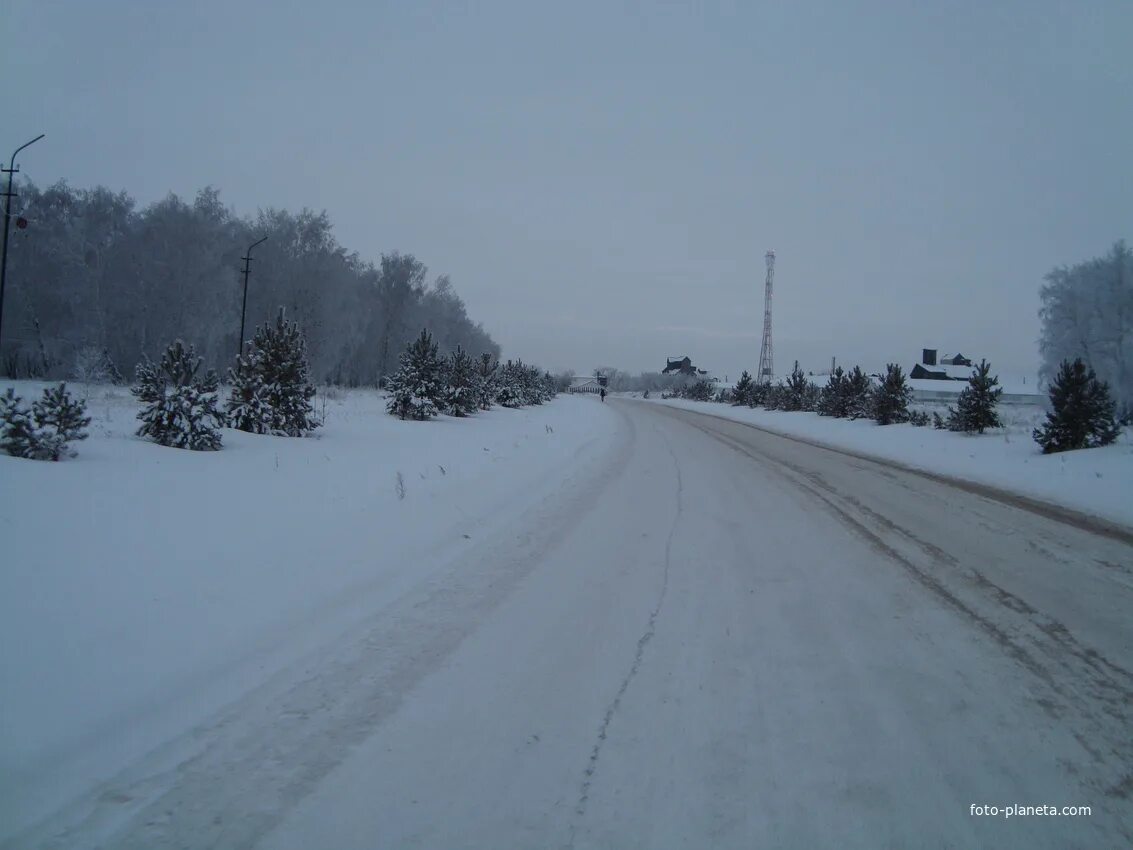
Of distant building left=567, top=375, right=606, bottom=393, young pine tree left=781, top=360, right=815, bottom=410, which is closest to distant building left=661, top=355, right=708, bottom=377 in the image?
distant building left=567, top=375, right=606, bottom=393

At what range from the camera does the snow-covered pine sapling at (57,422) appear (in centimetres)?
893

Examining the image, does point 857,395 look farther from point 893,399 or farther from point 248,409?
point 248,409

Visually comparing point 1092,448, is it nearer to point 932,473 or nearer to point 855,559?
point 932,473

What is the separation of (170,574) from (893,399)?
1203 inches

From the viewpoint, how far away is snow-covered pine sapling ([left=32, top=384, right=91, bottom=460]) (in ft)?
29.3

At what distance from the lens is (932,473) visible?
16.0 metres

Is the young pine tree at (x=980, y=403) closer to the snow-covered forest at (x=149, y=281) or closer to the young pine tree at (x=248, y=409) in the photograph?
the young pine tree at (x=248, y=409)

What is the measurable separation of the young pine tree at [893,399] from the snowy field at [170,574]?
2362 cm

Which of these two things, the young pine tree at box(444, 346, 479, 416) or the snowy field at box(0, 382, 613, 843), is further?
the young pine tree at box(444, 346, 479, 416)

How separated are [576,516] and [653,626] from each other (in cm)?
450

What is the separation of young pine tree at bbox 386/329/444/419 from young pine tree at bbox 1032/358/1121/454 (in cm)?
1972

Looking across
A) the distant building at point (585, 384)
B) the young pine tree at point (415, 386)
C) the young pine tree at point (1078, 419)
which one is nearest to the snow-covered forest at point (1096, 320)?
the young pine tree at point (1078, 419)

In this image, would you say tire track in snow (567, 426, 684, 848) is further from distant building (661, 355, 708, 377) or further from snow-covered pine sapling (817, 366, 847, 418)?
distant building (661, 355, 708, 377)

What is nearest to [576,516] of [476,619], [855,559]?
[855,559]
